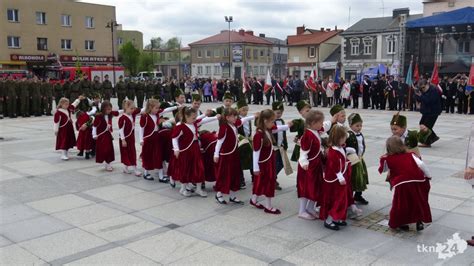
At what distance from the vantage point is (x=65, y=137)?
1088 cm

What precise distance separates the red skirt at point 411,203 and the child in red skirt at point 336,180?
62 centimetres

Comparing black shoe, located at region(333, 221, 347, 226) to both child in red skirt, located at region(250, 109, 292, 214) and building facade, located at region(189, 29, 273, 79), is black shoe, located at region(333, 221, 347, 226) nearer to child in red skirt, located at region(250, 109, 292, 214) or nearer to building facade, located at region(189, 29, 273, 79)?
child in red skirt, located at region(250, 109, 292, 214)

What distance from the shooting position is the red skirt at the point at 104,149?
9.52 metres

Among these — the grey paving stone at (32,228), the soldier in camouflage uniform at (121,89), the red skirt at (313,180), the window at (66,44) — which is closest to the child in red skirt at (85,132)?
the grey paving stone at (32,228)

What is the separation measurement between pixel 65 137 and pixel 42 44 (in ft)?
148

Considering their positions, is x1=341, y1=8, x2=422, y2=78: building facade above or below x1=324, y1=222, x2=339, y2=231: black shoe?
above

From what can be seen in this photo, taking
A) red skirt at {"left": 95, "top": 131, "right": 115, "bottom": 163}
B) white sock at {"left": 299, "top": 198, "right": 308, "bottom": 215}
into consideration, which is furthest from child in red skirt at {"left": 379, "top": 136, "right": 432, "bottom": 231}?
red skirt at {"left": 95, "top": 131, "right": 115, "bottom": 163}

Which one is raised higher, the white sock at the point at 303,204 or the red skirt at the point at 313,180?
the red skirt at the point at 313,180

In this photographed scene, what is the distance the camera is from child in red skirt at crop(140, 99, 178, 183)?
855 centimetres

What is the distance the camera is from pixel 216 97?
31.1 m

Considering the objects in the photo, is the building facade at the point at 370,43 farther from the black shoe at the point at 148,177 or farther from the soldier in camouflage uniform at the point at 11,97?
the black shoe at the point at 148,177

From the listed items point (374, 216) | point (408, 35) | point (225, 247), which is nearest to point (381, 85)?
point (408, 35)

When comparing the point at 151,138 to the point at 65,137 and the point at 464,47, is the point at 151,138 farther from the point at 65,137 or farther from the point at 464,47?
the point at 464,47

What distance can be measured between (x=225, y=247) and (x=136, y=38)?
8875 centimetres
